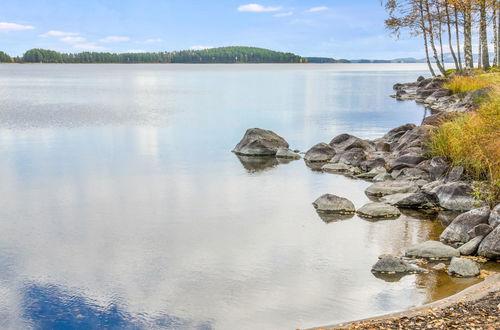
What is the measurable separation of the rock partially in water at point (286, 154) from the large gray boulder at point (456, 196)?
8942 millimetres

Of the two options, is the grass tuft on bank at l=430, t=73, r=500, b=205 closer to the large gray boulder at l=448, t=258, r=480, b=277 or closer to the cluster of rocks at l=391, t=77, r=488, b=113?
the large gray boulder at l=448, t=258, r=480, b=277

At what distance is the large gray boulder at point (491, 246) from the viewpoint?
12.2 metres

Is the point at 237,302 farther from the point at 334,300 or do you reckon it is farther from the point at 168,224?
the point at 168,224

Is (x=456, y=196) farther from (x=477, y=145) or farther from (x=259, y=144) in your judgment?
(x=259, y=144)

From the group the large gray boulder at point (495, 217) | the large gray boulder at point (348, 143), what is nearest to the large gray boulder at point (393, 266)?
the large gray boulder at point (495, 217)

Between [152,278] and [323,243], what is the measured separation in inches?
166

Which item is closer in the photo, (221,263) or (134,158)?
(221,263)

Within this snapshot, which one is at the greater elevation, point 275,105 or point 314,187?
point 275,105

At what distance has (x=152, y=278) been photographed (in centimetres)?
1148

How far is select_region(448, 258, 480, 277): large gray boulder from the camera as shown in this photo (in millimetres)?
11414

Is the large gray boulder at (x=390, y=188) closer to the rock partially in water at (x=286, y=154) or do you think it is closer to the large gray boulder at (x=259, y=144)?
the rock partially in water at (x=286, y=154)

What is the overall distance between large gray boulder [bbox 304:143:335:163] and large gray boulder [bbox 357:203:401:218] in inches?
313

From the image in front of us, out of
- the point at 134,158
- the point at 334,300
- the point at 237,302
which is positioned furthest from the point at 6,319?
the point at 134,158

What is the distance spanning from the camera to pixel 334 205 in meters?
16.6
